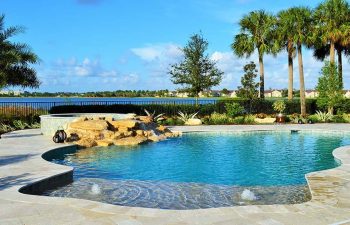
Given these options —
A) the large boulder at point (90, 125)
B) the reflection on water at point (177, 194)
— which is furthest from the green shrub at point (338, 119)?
the reflection on water at point (177, 194)

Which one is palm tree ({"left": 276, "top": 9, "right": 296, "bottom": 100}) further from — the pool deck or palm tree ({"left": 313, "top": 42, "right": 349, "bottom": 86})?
the pool deck

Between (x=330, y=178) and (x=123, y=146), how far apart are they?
966cm

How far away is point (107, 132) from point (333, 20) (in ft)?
82.2

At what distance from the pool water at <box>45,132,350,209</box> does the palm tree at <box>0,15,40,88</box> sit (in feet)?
32.8

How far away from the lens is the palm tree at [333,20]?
34.6 metres

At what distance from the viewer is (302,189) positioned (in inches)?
379

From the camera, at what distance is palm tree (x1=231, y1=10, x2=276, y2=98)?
1495 inches

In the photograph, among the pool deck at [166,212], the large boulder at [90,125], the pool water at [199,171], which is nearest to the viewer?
the pool deck at [166,212]

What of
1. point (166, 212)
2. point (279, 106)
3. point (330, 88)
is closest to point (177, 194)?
point (166, 212)

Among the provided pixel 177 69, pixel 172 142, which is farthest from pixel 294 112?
pixel 172 142

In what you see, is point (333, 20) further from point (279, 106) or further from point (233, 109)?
point (233, 109)

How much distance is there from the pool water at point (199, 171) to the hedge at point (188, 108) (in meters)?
11.0

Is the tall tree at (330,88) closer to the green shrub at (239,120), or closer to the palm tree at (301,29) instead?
the palm tree at (301,29)

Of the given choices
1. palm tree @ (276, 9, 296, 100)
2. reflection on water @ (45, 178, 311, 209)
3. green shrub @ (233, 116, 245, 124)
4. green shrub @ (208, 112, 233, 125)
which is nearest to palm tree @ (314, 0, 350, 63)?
palm tree @ (276, 9, 296, 100)
